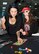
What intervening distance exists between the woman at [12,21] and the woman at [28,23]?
49mm

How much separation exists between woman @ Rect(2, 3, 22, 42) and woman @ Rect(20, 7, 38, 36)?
5cm

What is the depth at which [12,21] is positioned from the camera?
1.40m

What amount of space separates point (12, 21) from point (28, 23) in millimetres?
130

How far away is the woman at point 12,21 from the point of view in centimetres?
138

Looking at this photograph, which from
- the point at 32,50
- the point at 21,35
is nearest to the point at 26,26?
the point at 21,35

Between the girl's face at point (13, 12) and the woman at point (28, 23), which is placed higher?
the girl's face at point (13, 12)

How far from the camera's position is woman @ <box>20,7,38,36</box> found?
4.61 ft

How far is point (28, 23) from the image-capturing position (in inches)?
55.5

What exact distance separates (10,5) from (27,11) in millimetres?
145

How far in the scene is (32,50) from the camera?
4.72 feet

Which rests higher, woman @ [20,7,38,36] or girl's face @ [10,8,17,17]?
girl's face @ [10,8,17,17]

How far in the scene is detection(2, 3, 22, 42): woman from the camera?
138 cm

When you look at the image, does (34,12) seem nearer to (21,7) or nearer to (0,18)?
(21,7)

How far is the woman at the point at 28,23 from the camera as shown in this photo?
1405 mm
